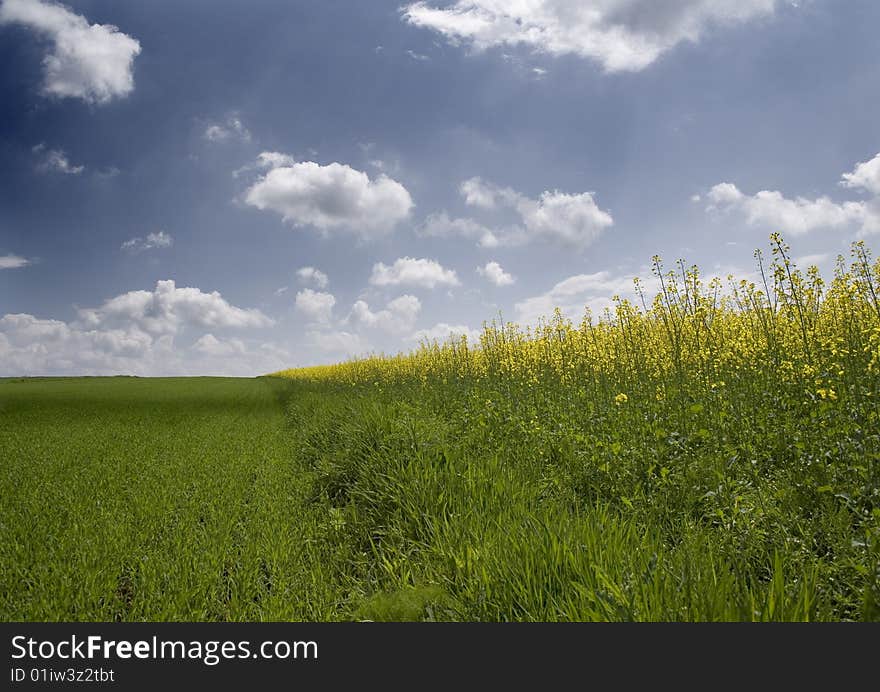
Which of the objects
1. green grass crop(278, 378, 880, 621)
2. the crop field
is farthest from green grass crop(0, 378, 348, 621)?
green grass crop(278, 378, 880, 621)

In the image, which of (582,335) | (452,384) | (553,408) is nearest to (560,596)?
(553,408)

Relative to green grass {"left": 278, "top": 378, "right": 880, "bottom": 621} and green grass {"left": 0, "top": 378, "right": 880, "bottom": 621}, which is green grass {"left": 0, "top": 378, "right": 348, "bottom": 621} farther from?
green grass {"left": 278, "top": 378, "right": 880, "bottom": 621}

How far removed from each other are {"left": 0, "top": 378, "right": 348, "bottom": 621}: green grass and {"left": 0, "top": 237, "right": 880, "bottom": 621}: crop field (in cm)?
3

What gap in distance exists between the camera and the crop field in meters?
2.77

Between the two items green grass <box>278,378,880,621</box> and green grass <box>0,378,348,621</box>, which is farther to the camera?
green grass <box>0,378,348,621</box>

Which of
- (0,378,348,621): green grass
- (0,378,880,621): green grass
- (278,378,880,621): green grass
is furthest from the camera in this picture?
(0,378,348,621): green grass

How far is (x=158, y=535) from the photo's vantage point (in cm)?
462

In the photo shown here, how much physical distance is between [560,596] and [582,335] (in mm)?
9249

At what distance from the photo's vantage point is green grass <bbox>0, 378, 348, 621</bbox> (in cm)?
334

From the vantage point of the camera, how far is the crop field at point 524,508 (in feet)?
9.07

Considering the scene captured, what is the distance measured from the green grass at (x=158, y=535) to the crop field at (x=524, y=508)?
0.08 feet

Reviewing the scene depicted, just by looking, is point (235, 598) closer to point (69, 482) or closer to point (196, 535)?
point (196, 535)

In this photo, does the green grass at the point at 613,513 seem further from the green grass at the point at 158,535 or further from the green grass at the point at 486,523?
the green grass at the point at 158,535

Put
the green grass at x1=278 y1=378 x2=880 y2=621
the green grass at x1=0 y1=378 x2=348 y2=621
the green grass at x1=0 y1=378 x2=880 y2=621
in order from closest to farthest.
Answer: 1. the green grass at x1=278 y1=378 x2=880 y2=621
2. the green grass at x1=0 y1=378 x2=880 y2=621
3. the green grass at x1=0 y1=378 x2=348 y2=621
